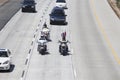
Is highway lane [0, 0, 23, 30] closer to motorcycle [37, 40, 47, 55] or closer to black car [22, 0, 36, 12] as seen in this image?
black car [22, 0, 36, 12]

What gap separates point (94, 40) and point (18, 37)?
26.8 feet

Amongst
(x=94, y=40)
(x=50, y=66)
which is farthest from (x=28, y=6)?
(x=50, y=66)

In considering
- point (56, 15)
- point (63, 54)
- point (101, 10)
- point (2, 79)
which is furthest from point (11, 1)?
point (2, 79)

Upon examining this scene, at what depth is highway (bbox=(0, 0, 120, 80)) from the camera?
123 ft

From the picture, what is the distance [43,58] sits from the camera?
1674 inches

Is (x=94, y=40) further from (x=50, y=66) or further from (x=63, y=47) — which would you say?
(x=50, y=66)

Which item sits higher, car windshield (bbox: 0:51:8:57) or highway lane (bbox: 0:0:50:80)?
car windshield (bbox: 0:51:8:57)

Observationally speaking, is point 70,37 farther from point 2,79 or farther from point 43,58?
point 2,79

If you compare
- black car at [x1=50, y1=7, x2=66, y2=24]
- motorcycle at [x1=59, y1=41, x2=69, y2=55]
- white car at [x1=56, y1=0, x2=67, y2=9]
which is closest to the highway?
motorcycle at [x1=59, y1=41, x2=69, y2=55]

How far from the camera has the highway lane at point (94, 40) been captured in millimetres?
38656

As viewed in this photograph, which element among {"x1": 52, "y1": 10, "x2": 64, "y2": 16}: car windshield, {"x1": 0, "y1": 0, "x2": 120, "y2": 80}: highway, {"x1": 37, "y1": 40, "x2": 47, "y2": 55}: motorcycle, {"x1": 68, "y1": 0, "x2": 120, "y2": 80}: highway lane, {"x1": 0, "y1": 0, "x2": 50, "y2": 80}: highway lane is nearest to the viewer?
{"x1": 0, "y1": 0, "x2": 120, "y2": 80}: highway

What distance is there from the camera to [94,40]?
52.4 m

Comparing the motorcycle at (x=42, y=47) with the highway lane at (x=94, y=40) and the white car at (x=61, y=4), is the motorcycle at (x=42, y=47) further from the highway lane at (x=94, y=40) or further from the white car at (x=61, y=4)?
the white car at (x=61, y=4)

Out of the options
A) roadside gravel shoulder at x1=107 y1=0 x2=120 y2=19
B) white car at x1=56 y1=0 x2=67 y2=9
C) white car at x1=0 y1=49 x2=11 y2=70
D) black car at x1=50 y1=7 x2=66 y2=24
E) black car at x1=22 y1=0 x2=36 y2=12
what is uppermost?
white car at x1=0 y1=49 x2=11 y2=70
